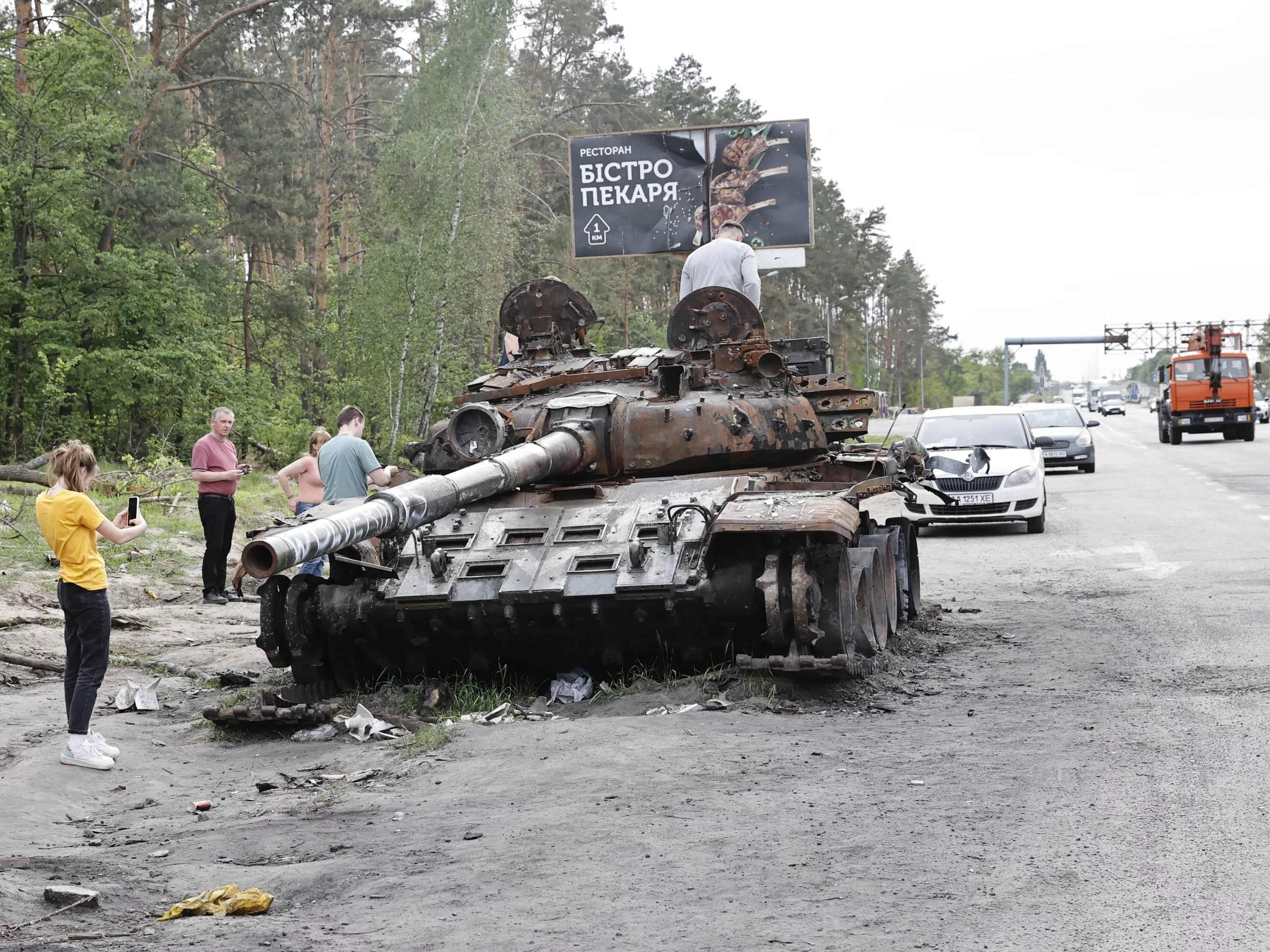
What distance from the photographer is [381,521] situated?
7008 mm

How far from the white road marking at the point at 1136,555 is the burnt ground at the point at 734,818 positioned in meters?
3.52

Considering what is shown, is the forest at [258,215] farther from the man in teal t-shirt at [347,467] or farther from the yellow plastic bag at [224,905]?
the yellow plastic bag at [224,905]

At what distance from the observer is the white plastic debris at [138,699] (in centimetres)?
925

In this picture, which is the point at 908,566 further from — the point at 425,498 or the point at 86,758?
the point at 86,758

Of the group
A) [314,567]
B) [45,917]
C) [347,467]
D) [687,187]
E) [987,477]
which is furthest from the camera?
[687,187]

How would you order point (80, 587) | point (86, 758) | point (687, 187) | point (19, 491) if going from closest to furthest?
point (86, 758), point (80, 587), point (19, 491), point (687, 187)

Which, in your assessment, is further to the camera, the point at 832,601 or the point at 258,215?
the point at 258,215

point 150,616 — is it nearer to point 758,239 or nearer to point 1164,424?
point 758,239

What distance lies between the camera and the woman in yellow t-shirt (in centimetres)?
754

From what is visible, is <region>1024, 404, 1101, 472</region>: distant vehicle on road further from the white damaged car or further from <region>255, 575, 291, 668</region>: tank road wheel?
<region>255, 575, 291, 668</region>: tank road wheel

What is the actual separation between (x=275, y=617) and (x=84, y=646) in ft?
4.55

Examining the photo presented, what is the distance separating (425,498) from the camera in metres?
Result: 7.51

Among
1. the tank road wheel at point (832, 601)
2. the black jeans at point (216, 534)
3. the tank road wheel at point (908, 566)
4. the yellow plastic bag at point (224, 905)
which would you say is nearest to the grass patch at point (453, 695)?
the tank road wheel at point (832, 601)

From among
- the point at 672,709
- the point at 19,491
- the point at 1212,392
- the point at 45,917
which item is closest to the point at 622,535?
the point at 672,709
